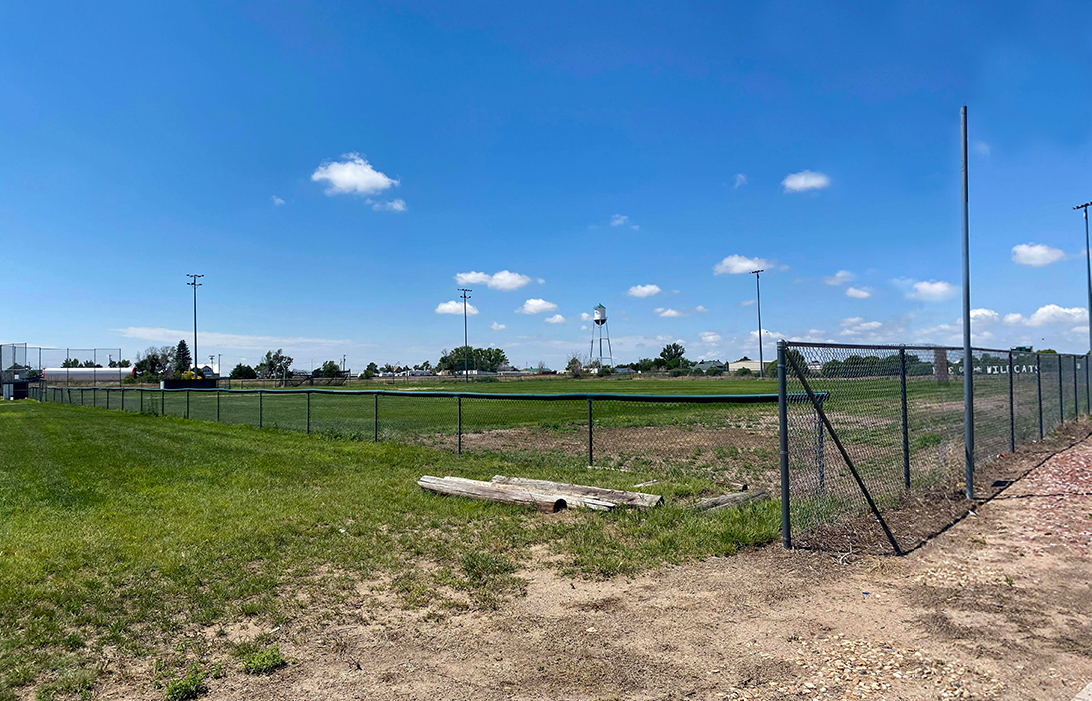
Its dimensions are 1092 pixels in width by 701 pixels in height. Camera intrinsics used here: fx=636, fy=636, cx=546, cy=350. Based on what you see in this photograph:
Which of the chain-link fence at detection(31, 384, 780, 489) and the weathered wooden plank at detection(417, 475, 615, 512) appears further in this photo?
the chain-link fence at detection(31, 384, 780, 489)

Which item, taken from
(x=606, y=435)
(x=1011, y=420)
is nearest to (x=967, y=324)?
(x=1011, y=420)

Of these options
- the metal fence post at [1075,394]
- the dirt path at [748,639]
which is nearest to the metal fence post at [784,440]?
the dirt path at [748,639]

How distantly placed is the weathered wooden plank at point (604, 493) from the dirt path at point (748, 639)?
1724mm

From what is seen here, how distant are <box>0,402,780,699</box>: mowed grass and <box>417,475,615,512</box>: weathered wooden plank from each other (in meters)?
0.15

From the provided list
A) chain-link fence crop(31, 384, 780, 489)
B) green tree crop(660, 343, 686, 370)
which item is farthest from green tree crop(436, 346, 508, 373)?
chain-link fence crop(31, 384, 780, 489)

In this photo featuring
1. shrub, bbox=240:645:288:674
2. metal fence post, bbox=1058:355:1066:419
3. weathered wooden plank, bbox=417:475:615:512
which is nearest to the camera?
shrub, bbox=240:645:288:674

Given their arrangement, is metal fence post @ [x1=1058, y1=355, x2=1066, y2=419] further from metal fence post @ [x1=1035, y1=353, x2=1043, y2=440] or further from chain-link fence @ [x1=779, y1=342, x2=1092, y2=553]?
chain-link fence @ [x1=779, y1=342, x2=1092, y2=553]

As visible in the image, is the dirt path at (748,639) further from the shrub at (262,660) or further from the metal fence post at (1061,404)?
the metal fence post at (1061,404)

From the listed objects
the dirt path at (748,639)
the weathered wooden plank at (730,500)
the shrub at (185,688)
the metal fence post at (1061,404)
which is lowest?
the dirt path at (748,639)

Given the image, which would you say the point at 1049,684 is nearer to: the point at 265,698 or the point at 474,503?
the point at 265,698

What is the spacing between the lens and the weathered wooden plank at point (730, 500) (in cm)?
733

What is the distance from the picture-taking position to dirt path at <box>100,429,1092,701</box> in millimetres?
3475

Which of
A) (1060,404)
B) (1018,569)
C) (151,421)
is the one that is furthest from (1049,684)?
(151,421)

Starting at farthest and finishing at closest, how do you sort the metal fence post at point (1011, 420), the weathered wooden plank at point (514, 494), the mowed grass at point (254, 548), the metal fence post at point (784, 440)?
the metal fence post at point (1011, 420) → the weathered wooden plank at point (514, 494) → the metal fence post at point (784, 440) → the mowed grass at point (254, 548)
